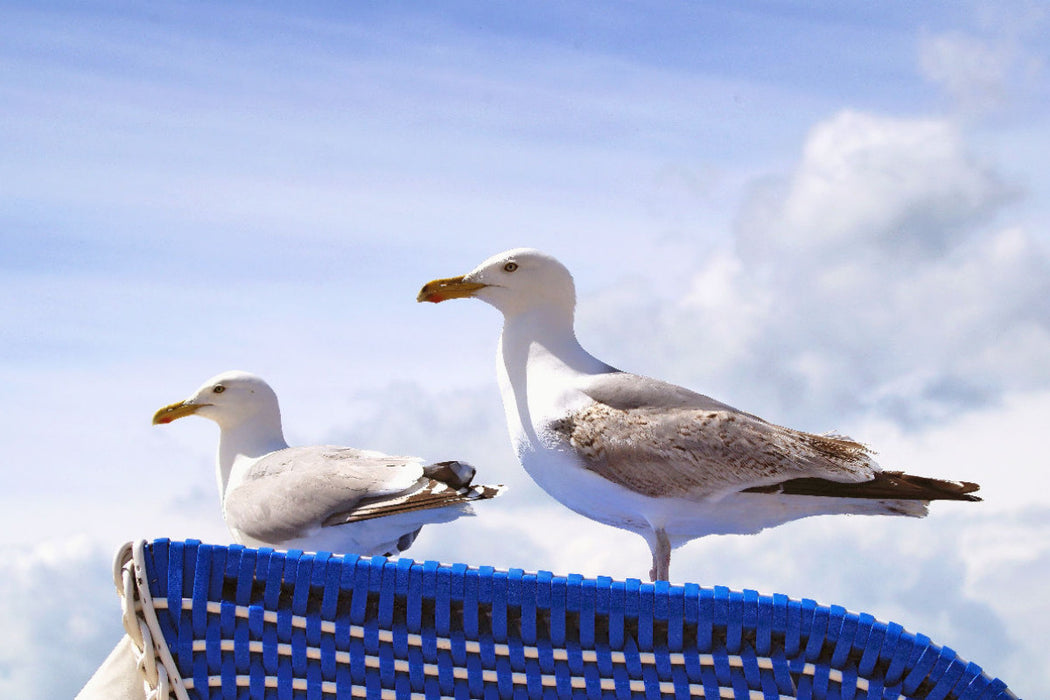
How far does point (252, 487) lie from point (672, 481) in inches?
62.0

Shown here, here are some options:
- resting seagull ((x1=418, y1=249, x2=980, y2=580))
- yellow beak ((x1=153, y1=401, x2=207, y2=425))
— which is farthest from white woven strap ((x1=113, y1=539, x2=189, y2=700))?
yellow beak ((x1=153, y1=401, x2=207, y2=425))

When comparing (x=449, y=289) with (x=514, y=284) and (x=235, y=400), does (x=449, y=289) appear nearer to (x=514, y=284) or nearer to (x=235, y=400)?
(x=514, y=284)

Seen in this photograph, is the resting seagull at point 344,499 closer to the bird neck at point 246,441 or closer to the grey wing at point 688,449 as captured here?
the bird neck at point 246,441

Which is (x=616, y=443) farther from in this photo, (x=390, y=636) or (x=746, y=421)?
(x=390, y=636)

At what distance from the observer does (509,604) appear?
246 centimetres

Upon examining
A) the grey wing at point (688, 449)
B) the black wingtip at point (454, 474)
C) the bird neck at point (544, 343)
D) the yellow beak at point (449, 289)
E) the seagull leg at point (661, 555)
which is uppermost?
the yellow beak at point (449, 289)

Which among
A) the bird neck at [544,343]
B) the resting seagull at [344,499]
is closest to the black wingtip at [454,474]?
the resting seagull at [344,499]

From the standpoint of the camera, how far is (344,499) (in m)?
4.21

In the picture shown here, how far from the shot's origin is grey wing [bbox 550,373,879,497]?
381 cm

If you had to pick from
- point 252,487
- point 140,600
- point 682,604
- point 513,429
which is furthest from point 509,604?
point 252,487

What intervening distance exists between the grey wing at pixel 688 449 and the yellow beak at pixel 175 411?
5.81 ft

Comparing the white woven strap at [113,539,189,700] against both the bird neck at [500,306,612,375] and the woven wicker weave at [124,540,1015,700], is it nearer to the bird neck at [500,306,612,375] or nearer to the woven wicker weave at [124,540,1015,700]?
the woven wicker weave at [124,540,1015,700]

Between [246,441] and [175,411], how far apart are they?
34 centimetres

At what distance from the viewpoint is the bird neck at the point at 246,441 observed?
4.91 metres
